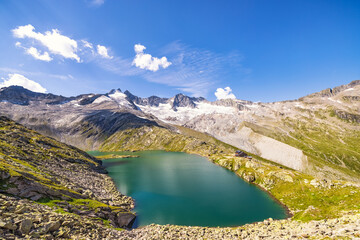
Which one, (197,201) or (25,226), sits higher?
(25,226)

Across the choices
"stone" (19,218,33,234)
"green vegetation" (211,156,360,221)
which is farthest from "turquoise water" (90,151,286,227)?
"stone" (19,218,33,234)

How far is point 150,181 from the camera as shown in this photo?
81875mm

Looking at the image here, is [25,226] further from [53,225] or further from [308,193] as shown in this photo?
[308,193]

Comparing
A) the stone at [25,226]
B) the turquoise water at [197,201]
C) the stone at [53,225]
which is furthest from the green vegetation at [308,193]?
the stone at [25,226]

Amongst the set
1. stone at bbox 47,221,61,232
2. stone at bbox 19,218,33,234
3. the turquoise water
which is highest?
stone at bbox 19,218,33,234

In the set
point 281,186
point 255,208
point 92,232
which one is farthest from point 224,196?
point 92,232

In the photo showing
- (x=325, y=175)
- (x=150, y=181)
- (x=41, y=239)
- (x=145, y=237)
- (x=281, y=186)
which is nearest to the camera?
(x=41, y=239)

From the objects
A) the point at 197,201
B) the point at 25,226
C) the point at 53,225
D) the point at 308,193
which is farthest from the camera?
the point at 308,193

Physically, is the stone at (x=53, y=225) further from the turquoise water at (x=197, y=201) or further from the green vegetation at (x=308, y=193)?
the green vegetation at (x=308, y=193)

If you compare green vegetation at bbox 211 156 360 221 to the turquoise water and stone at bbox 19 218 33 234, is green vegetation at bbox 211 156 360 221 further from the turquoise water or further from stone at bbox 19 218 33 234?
stone at bbox 19 218 33 234

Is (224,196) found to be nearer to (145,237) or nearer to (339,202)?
(339,202)

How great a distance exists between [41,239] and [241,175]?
320 ft

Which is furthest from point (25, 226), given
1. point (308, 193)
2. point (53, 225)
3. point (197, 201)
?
point (308, 193)

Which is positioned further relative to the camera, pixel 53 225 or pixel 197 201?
pixel 197 201
